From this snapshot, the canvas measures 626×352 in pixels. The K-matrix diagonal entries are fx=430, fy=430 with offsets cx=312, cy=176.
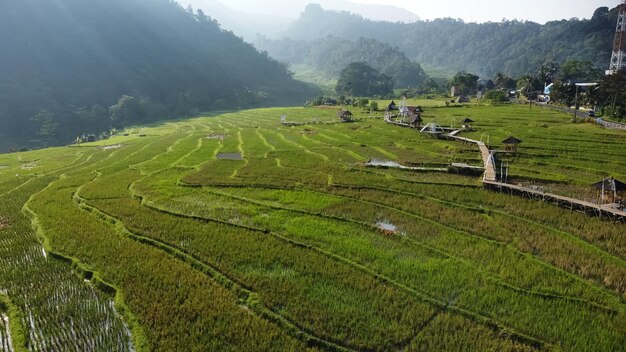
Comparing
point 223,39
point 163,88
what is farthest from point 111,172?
point 223,39

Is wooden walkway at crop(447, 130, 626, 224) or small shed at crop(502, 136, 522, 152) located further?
→ small shed at crop(502, 136, 522, 152)

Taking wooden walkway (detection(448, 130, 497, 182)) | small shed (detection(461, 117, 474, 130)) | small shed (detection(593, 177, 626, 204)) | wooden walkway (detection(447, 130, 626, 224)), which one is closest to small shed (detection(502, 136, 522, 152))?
wooden walkway (detection(448, 130, 497, 182))

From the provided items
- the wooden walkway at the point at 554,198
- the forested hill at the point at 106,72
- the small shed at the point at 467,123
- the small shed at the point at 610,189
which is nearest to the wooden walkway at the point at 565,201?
the wooden walkway at the point at 554,198

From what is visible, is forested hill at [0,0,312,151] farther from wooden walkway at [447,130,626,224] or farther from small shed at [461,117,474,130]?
wooden walkway at [447,130,626,224]

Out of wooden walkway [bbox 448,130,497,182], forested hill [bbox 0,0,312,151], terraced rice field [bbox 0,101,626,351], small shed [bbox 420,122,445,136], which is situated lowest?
terraced rice field [bbox 0,101,626,351]

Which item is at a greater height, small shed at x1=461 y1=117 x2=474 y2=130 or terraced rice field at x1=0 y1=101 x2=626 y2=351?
small shed at x1=461 y1=117 x2=474 y2=130

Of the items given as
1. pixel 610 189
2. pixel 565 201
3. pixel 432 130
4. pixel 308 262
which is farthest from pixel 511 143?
pixel 308 262

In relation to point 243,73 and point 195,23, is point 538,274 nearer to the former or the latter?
point 243,73
